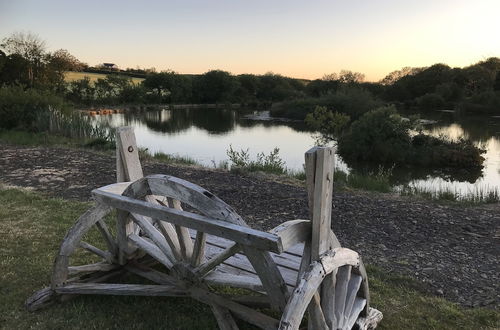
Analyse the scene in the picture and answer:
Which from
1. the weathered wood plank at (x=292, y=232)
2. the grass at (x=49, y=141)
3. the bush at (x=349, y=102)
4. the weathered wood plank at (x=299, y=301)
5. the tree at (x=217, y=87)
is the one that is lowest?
the grass at (x=49, y=141)

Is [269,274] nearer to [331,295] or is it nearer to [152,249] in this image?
[331,295]

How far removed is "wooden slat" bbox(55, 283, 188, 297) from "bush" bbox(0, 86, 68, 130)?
14945 millimetres

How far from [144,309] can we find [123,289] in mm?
287

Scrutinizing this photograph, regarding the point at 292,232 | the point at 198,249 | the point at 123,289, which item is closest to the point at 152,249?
the point at 123,289

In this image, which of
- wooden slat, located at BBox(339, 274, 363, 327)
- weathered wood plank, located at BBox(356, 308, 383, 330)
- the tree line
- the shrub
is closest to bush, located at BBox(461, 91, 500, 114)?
the tree line

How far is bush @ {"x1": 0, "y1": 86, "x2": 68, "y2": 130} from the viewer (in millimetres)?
17109

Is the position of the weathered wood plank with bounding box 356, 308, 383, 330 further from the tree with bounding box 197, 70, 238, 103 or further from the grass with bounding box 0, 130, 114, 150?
the tree with bounding box 197, 70, 238, 103

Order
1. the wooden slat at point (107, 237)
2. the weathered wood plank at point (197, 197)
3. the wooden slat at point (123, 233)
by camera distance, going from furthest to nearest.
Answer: the wooden slat at point (107, 237) → the wooden slat at point (123, 233) → the weathered wood plank at point (197, 197)

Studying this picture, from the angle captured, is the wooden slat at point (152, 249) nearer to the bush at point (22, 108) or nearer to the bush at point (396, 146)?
the bush at point (22, 108)

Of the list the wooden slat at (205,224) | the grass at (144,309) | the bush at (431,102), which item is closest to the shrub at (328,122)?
the grass at (144,309)

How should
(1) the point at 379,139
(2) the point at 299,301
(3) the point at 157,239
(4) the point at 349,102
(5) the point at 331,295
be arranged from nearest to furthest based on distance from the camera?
(2) the point at 299,301 < (5) the point at 331,295 < (3) the point at 157,239 < (1) the point at 379,139 < (4) the point at 349,102

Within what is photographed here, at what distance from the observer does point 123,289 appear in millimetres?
3205

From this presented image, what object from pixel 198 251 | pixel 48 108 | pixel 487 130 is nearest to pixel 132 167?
pixel 198 251

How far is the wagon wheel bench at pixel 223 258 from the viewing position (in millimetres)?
2262
